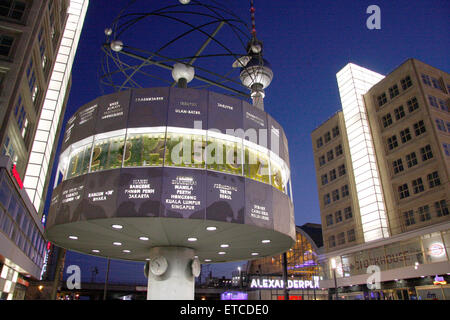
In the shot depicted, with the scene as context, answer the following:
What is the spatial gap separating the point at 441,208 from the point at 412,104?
16466mm

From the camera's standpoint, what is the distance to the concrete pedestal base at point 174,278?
18.0 m

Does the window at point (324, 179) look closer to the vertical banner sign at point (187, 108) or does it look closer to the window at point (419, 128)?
the window at point (419, 128)

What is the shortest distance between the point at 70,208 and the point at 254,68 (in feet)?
50.1

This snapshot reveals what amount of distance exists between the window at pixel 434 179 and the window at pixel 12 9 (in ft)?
178

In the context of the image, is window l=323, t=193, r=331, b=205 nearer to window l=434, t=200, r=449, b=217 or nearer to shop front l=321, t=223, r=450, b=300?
shop front l=321, t=223, r=450, b=300

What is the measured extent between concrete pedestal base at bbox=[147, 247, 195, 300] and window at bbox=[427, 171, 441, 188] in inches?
1489

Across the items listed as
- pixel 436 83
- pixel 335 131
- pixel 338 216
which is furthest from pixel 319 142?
pixel 436 83

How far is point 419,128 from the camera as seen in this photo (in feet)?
155

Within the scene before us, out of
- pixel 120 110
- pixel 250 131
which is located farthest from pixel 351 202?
pixel 120 110

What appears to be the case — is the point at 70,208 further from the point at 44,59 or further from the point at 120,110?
the point at 44,59

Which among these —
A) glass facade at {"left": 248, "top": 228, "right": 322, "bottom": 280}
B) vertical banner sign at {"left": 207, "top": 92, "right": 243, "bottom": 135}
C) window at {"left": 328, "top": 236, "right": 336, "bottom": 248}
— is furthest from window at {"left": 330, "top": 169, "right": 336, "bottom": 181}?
vertical banner sign at {"left": 207, "top": 92, "right": 243, "bottom": 135}

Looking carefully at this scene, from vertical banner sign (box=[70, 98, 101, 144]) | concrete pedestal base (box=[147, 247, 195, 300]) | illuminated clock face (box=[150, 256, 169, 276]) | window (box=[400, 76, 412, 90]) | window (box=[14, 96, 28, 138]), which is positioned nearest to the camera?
vertical banner sign (box=[70, 98, 101, 144])

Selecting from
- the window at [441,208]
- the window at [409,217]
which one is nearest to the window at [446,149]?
the window at [441,208]

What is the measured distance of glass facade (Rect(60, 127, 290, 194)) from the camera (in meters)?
15.6
